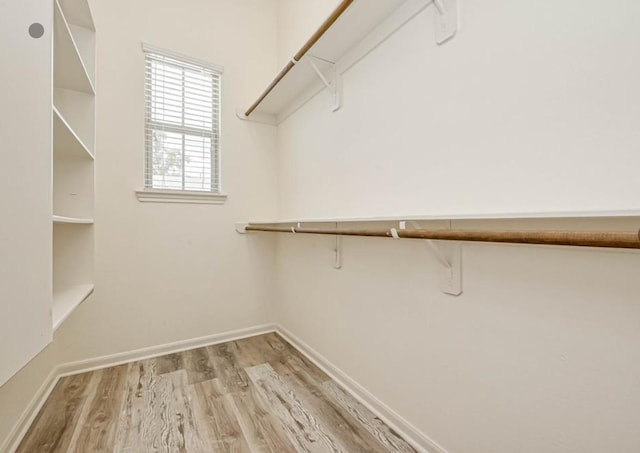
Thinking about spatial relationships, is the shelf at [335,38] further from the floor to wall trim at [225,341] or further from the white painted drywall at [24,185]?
the floor to wall trim at [225,341]

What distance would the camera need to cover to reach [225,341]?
238 centimetres

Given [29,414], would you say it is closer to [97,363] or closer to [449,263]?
[97,363]

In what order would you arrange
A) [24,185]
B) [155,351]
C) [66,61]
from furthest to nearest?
[155,351]
[66,61]
[24,185]

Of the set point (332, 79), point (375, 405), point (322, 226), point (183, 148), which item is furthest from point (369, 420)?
point (183, 148)

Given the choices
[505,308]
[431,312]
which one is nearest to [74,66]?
[431,312]

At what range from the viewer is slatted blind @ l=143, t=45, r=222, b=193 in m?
2.16

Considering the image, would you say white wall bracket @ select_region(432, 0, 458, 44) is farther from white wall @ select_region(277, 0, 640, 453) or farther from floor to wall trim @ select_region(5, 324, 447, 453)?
floor to wall trim @ select_region(5, 324, 447, 453)

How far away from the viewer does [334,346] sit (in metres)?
1.82

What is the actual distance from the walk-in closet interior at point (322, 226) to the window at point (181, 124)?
2 centimetres

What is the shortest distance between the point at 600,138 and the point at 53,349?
280cm

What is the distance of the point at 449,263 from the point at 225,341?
77.6 inches

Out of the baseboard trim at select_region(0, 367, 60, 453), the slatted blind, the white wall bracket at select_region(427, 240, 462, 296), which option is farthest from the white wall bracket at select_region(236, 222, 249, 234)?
the white wall bracket at select_region(427, 240, 462, 296)

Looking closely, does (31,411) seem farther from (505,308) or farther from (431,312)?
(505,308)

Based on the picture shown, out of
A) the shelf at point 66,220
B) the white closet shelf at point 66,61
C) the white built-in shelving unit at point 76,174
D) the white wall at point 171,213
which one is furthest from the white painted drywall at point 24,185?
the white wall at point 171,213
